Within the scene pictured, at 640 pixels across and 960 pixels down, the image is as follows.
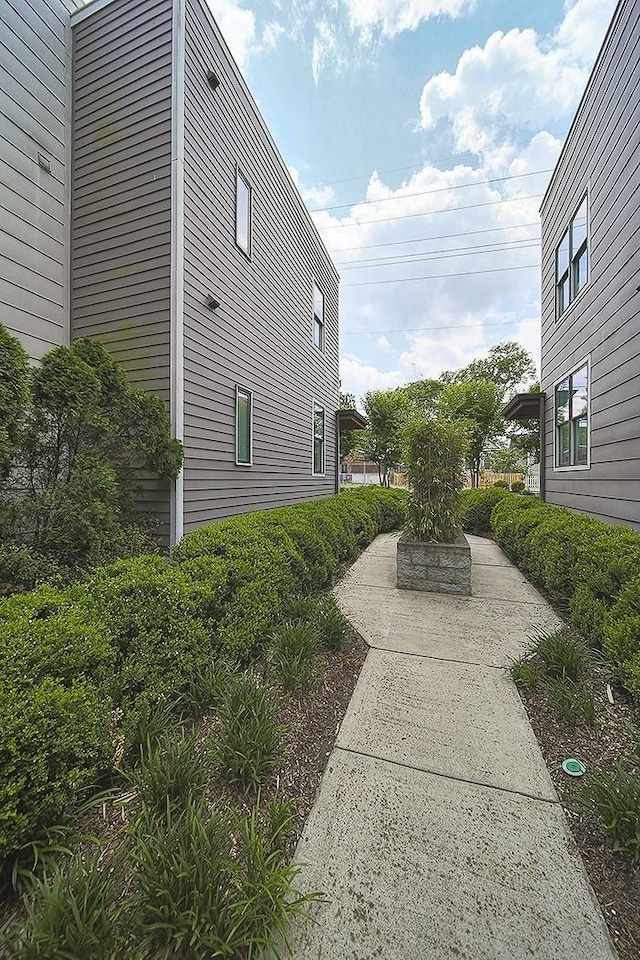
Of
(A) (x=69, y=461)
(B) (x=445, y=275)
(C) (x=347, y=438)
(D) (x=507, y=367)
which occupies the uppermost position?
(B) (x=445, y=275)

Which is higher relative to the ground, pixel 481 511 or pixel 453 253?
pixel 453 253

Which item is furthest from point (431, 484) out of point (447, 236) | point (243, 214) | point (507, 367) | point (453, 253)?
point (507, 367)

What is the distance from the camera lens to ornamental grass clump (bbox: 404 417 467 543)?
5297mm

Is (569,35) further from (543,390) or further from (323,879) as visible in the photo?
(323,879)

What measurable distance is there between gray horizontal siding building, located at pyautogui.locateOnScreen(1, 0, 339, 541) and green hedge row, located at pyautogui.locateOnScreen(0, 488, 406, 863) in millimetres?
1883

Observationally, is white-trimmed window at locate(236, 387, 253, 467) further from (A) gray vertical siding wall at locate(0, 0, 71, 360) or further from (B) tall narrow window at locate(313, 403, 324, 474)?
(B) tall narrow window at locate(313, 403, 324, 474)

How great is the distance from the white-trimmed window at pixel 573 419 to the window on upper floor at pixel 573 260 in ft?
4.76

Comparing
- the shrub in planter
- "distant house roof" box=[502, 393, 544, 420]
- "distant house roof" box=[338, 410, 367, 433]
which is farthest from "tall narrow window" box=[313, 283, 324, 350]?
the shrub in planter

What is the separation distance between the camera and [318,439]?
995cm

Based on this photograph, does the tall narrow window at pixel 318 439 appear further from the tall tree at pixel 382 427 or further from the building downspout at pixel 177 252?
the tall tree at pixel 382 427

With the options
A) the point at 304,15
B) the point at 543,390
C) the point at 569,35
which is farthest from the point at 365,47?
the point at 543,390

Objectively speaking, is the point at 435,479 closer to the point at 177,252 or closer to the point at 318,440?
the point at 177,252

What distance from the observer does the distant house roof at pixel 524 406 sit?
8250 millimetres

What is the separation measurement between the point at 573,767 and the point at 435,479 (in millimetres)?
3724
